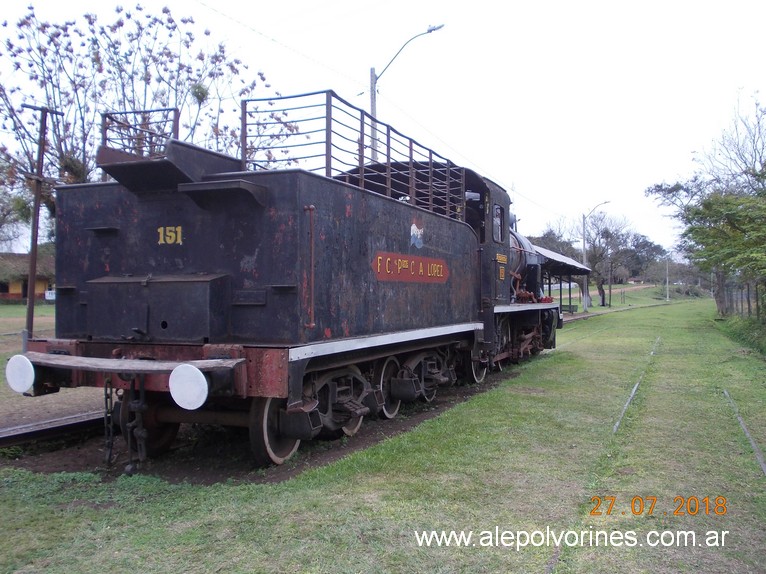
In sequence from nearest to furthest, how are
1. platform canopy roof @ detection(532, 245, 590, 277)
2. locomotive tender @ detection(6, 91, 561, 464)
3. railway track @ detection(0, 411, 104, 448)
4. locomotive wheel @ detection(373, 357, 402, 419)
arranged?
locomotive tender @ detection(6, 91, 561, 464)
railway track @ detection(0, 411, 104, 448)
locomotive wheel @ detection(373, 357, 402, 419)
platform canopy roof @ detection(532, 245, 590, 277)

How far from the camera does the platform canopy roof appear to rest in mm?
18631

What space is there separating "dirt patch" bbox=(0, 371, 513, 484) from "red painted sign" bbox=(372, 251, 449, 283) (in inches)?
72.1

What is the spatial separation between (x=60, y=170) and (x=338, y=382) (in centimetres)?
994

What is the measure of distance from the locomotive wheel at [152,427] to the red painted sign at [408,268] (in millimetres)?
2583

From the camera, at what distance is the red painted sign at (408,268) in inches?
263

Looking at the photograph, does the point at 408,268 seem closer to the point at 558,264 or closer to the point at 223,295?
the point at 223,295

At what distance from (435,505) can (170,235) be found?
3.37 meters

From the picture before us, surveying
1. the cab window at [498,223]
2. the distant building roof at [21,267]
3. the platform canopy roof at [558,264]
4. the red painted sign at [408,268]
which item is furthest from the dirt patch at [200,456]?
the distant building roof at [21,267]

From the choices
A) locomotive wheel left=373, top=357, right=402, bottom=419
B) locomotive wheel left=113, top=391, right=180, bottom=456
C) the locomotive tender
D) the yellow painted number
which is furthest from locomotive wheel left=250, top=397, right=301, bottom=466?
locomotive wheel left=373, top=357, right=402, bottom=419

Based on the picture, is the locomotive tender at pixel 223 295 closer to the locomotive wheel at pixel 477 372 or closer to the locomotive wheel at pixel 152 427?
the locomotive wheel at pixel 152 427

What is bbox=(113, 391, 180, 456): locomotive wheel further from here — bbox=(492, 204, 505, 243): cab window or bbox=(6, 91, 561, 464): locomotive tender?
bbox=(492, 204, 505, 243): cab window

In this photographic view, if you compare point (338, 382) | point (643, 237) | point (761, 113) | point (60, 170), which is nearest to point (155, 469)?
point (338, 382)

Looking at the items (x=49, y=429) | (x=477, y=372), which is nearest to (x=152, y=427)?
(x=49, y=429)

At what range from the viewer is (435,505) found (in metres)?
4.40
